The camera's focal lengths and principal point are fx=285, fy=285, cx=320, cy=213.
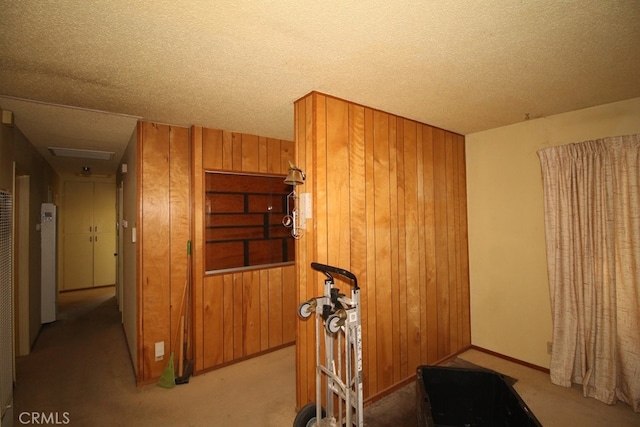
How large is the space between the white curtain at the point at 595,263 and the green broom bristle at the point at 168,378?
3.56 meters

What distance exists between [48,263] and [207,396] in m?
3.82

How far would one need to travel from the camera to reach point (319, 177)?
2.17 meters

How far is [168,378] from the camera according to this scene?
8.79ft

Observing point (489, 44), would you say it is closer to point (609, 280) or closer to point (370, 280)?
point (370, 280)

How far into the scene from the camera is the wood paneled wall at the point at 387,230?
86.7 inches

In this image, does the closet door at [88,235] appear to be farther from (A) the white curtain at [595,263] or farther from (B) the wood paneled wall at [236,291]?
(A) the white curtain at [595,263]

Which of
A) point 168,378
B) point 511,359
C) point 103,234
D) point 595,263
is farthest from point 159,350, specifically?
→ point 103,234

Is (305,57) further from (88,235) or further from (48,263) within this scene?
(88,235)

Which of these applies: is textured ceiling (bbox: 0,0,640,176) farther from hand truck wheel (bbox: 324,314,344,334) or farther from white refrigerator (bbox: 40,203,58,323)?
white refrigerator (bbox: 40,203,58,323)

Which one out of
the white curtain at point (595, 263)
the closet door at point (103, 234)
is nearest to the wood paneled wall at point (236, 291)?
the white curtain at point (595, 263)

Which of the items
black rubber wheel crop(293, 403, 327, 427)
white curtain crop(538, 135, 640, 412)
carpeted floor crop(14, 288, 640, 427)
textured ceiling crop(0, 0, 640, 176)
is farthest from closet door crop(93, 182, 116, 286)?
white curtain crop(538, 135, 640, 412)

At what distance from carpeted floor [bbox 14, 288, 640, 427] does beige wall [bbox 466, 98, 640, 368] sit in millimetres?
329

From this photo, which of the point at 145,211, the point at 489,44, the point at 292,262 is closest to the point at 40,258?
the point at 145,211

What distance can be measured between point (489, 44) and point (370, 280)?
1.83m
